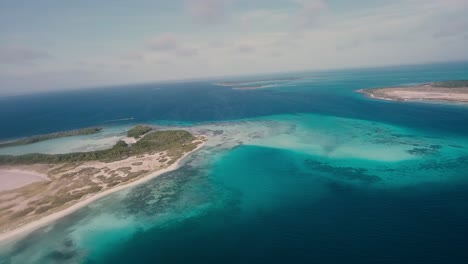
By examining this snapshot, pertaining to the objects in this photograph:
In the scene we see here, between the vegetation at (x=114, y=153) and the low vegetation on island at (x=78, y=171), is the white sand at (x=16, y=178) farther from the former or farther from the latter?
the vegetation at (x=114, y=153)

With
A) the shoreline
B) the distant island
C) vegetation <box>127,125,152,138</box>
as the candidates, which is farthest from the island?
the distant island

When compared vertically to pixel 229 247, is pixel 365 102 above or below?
above

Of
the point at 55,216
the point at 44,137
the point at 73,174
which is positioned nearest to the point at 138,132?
the point at 73,174

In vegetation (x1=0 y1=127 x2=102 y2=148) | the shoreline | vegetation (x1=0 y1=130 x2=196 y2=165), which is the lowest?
the shoreline

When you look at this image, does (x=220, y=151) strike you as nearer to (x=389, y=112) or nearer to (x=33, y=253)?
(x=33, y=253)

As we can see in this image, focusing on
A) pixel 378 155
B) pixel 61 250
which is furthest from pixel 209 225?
pixel 378 155

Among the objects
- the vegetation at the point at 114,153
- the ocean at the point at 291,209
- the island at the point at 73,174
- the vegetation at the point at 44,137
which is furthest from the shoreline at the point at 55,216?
the vegetation at the point at 44,137

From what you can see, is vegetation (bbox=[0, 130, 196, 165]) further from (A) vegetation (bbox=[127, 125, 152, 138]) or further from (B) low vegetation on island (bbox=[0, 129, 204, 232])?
(A) vegetation (bbox=[127, 125, 152, 138])
